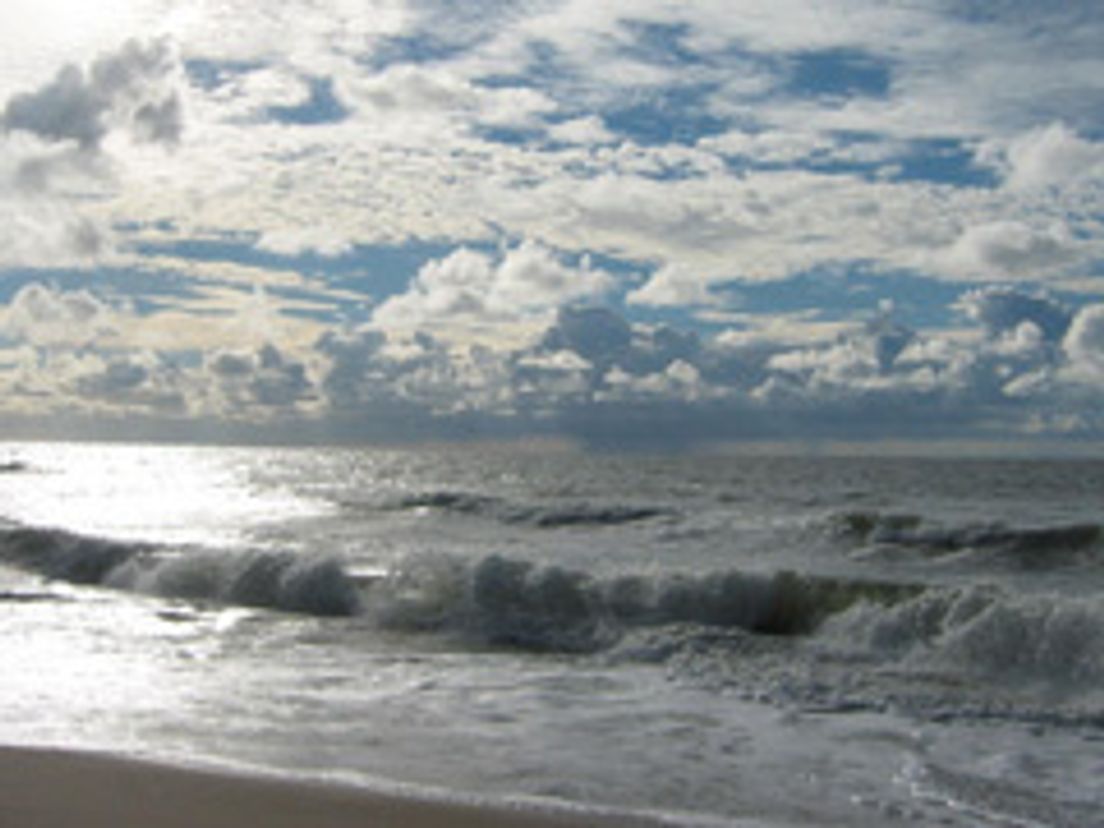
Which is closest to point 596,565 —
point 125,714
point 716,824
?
point 125,714

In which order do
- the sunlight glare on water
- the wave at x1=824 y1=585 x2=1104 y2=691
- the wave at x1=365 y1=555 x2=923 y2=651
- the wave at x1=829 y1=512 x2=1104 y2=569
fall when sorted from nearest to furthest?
the wave at x1=824 y1=585 x2=1104 y2=691 < the wave at x1=365 y1=555 x2=923 y2=651 < the wave at x1=829 y1=512 x2=1104 y2=569 < the sunlight glare on water

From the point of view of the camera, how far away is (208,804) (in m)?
6.12

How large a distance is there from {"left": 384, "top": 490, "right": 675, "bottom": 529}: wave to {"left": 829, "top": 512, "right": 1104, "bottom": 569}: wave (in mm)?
7203

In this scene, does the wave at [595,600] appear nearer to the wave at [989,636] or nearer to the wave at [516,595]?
the wave at [516,595]

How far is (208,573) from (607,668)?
9.33 m

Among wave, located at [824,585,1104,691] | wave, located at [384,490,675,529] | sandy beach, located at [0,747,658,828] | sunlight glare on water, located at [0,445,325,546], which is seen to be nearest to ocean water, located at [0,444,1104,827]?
wave, located at [824,585,1104,691]

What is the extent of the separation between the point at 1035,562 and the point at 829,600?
9222 mm

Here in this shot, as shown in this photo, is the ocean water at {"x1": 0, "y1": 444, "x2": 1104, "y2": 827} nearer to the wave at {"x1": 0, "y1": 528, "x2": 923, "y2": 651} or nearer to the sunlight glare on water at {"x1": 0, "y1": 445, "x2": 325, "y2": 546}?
the wave at {"x1": 0, "y1": 528, "x2": 923, "y2": 651}

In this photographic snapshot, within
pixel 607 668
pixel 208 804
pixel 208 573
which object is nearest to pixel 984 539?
pixel 607 668

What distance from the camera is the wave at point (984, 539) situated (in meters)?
23.2

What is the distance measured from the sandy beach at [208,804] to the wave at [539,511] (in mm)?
25179

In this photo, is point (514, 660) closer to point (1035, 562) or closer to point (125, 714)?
point (125, 714)

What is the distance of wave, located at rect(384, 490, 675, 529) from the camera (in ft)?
109

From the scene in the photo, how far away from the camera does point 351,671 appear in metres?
11.0
